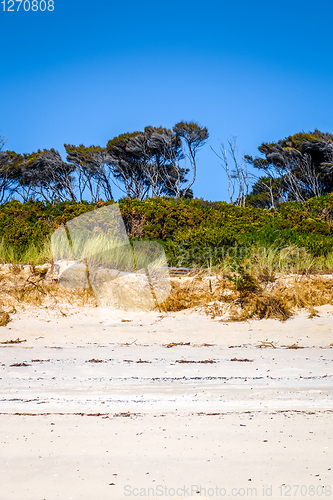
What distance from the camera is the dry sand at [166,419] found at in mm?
1885

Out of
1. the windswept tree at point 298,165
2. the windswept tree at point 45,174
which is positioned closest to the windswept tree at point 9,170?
the windswept tree at point 45,174

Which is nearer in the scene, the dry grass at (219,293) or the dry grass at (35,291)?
the dry grass at (219,293)

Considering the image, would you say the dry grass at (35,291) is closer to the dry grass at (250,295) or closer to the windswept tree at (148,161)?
the dry grass at (250,295)

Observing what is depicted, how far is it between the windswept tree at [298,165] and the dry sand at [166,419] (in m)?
22.7

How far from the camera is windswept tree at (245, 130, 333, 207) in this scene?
2630 cm

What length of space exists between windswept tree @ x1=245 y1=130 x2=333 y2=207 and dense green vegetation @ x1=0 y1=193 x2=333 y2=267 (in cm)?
1533

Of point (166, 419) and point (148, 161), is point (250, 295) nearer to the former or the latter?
point (166, 419)

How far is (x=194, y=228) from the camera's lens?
9914mm

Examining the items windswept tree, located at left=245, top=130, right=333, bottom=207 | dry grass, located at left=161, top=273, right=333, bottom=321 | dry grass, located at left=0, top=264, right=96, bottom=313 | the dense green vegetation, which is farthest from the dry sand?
windswept tree, located at left=245, top=130, right=333, bottom=207

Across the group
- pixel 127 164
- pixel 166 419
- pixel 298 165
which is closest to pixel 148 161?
pixel 127 164

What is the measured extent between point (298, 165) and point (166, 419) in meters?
27.2

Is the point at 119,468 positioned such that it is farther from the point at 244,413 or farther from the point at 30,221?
the point at 30,221

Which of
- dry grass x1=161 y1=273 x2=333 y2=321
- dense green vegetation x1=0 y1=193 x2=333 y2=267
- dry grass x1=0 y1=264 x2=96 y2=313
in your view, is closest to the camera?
dry grass x1=161 y1=273 x2=333 y2=321

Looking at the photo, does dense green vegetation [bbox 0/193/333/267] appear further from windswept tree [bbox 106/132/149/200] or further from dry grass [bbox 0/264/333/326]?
windswept tree [bbox 106/132/149/200]
